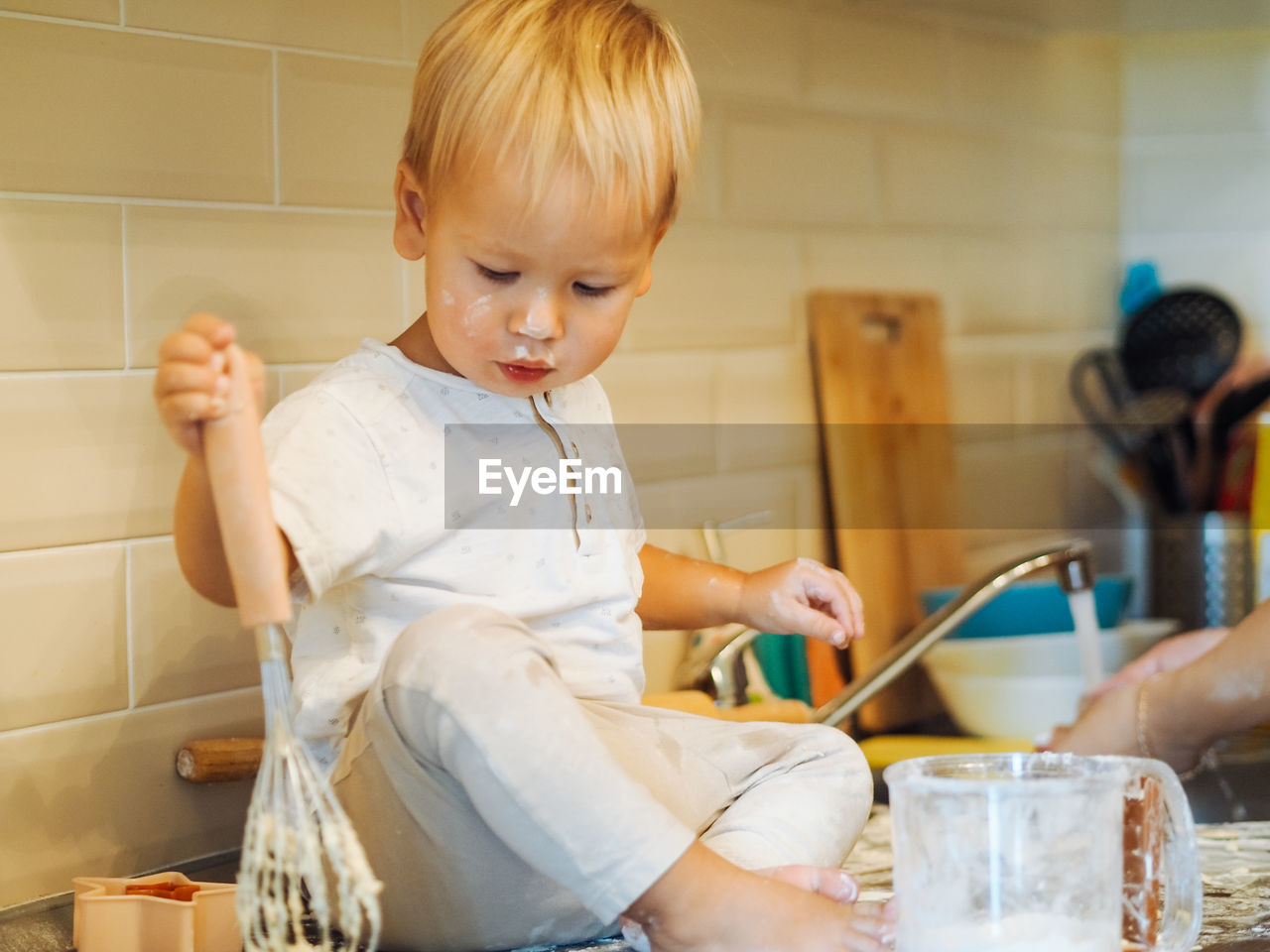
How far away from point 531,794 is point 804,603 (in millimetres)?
330

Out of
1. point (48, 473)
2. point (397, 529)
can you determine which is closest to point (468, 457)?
point (397, 529)

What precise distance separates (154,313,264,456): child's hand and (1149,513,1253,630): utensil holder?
1334mm

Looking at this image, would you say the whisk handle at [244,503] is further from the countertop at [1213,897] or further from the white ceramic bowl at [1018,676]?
the white ceramic bowl at [1018,676]

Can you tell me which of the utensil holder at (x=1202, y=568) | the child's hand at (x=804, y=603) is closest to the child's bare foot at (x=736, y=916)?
the child's hand at (x=804, y=603)

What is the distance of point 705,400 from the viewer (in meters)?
1.44

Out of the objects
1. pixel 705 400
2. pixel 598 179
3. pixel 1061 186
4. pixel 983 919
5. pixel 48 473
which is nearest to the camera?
pixel 983 919

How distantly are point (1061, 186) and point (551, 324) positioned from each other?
1.29 metres

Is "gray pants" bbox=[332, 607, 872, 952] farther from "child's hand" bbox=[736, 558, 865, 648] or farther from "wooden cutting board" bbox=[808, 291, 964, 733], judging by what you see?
"wooden cutting board" bbox=[808, 291, 964, 733]

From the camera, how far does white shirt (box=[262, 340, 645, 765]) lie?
2.65 ft

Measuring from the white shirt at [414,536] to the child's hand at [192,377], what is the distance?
11cm

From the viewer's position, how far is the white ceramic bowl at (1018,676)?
141 cm

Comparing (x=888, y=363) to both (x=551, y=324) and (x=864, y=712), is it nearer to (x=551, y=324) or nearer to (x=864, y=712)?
(x=864, y=712)

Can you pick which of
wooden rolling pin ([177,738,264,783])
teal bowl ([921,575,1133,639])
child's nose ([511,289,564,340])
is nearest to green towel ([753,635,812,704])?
teal bowl ([921,575,1133,639])

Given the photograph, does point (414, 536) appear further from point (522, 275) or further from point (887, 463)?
point (887, 463)
